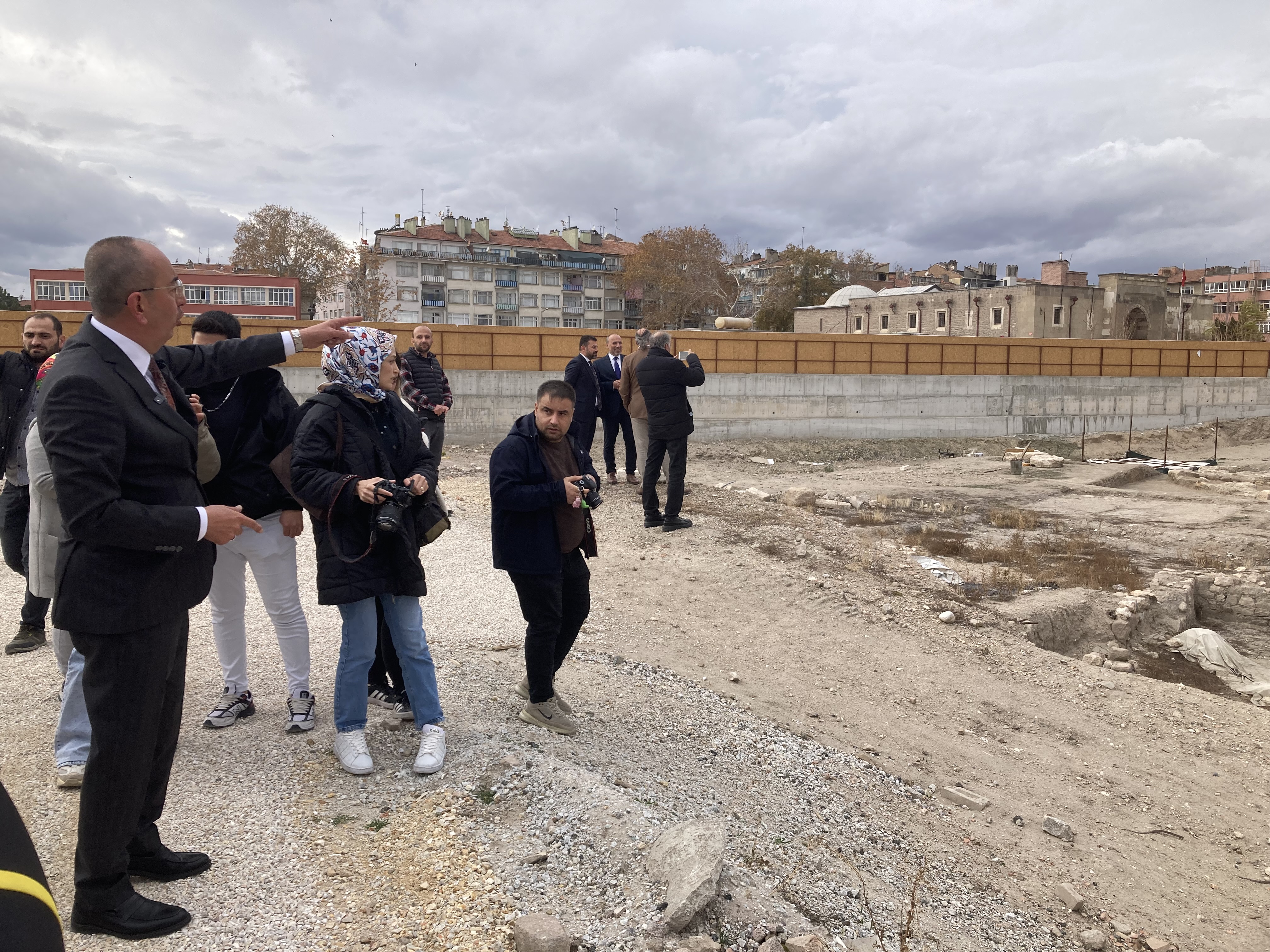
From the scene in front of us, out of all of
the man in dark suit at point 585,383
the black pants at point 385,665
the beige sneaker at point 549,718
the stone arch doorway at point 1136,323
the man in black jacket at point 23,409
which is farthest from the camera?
the stone arch doorway at point 1136,323

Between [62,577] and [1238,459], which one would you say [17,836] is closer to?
[62,577]

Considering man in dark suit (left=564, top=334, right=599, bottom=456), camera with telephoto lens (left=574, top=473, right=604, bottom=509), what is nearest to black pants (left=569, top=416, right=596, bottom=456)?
man in dark suit (left=564, top=334, right=599, bottom=456)

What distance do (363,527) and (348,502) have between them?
0.45ft

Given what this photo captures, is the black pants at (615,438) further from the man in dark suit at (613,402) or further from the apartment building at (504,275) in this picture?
the apartment building at (504,275)

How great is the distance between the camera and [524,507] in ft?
12.5

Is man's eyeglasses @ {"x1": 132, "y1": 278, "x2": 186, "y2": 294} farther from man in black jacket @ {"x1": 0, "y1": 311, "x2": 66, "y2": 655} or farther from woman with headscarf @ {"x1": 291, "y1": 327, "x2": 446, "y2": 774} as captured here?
man in black jacket @ {"x1": 0, "y1": 311, "x2": 66, "y2": 655}

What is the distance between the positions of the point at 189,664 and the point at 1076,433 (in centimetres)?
2220

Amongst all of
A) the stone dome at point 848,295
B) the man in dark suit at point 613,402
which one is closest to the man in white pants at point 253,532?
the man in dark suit at point 613,402

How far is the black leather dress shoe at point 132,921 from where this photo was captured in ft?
7.93

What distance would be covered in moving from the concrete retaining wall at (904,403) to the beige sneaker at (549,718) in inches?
538

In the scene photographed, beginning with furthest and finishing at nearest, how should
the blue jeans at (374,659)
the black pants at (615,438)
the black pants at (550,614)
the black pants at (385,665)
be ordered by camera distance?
the black pants at (615,438), the black pants at (385,665), the black pants at (550,614), the blue jeans at (374,659)

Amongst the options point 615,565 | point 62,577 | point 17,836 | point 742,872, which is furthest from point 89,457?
point 615,565

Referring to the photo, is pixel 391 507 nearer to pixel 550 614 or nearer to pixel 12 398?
pixel 550 614

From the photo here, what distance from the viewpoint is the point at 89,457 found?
223cm
